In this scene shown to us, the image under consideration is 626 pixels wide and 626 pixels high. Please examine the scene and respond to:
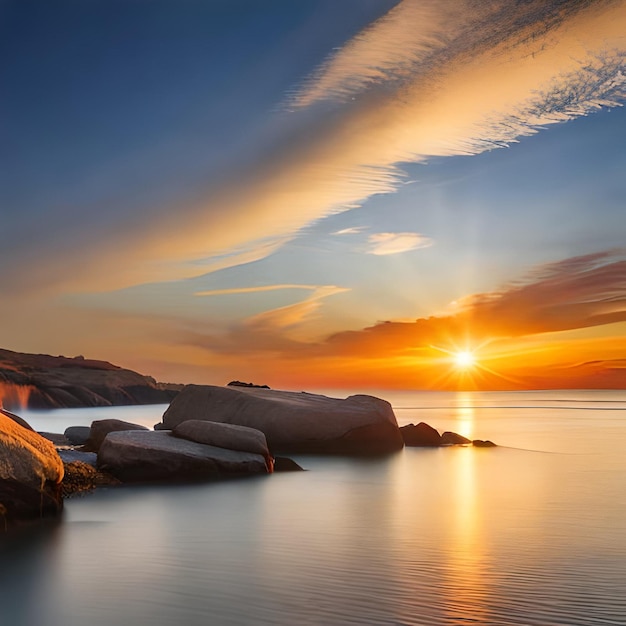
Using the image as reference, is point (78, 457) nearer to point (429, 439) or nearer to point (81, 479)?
point (81, 479)

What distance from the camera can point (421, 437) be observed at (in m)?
32.0

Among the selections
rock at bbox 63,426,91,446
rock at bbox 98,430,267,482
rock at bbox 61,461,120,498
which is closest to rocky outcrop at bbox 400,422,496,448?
rock at bbox 98,430,267,482

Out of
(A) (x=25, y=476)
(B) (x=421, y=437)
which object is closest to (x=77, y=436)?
(B) (x=421, y=437)

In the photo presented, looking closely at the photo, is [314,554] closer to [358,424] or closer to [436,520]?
[436,520]

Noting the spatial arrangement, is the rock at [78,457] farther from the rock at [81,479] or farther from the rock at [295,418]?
the rock at [295,418]

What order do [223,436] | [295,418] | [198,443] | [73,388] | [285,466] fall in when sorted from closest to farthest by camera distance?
[198,443] → [223,436] → [285,466] → [295,418] → [73,388]

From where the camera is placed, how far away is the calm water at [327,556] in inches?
299

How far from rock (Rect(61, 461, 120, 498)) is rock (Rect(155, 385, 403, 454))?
8.98 meters

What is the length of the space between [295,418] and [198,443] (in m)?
7.02

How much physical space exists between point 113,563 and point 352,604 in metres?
3.95

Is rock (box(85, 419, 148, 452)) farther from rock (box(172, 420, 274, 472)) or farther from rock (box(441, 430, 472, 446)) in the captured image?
rock (box(441, 430, 472, 446))

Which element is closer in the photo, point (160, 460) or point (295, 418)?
point (160, 460)

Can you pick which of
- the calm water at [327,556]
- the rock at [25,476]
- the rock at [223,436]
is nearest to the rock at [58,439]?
the rock at [223,436]

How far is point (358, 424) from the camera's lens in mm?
27719
